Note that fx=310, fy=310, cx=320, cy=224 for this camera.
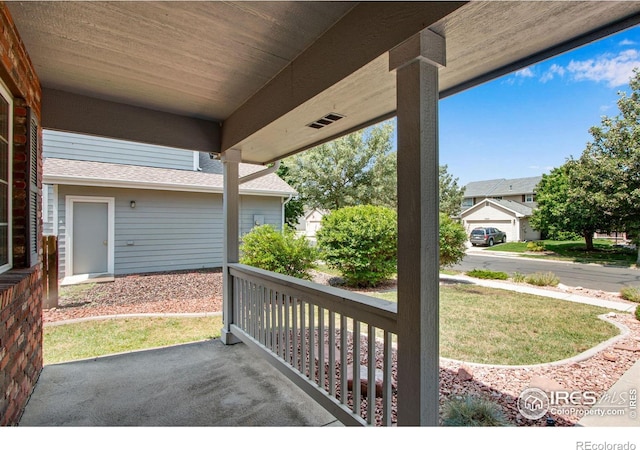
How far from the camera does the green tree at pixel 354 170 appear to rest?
1454cm

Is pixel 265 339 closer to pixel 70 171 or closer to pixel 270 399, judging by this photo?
pixel 270 399

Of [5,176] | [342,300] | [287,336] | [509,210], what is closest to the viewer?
[342,300]

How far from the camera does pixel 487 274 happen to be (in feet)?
25.2

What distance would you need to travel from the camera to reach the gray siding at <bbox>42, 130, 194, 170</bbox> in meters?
7.36

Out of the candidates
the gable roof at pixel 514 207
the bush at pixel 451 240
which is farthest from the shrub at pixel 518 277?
the gable roof at pixel 514 207

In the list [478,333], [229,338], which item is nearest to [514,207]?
[478,333]

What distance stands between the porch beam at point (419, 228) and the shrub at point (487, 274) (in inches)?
282

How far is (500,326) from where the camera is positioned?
4469mm

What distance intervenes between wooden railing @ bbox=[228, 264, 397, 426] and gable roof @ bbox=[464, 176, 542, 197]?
800 cm

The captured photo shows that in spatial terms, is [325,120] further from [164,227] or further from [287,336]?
[164,227]

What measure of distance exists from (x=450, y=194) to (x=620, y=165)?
441 inches

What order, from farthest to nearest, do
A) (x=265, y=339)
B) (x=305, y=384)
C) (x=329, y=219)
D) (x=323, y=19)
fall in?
1. (x=329, y=219)
2. (x=265, y=339)
3. (x=305, y=384)
4. (x=323, y=19)

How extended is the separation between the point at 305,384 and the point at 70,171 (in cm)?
733

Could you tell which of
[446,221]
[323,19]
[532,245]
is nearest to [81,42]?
[323,19]
